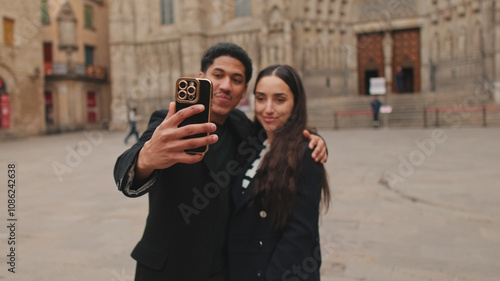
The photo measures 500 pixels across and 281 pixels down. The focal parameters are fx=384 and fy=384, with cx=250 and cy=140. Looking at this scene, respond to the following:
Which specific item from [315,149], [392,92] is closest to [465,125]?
[392,92]

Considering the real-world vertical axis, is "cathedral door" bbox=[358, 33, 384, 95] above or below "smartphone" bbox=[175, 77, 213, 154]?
above

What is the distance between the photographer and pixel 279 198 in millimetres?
1694

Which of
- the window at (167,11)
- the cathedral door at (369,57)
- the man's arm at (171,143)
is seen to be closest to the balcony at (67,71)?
the window at (167,11)

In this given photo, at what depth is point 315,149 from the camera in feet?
5.72

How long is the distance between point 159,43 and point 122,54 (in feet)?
8.77

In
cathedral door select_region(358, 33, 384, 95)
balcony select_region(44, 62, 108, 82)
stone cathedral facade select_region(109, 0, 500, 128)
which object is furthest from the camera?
balcony select_region(44, 62, 108, 82)

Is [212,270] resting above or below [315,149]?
below

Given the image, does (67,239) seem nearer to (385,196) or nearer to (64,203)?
(64,203)

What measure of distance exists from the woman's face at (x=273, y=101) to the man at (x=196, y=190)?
0.11 metres

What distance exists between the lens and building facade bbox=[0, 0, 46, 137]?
21459 mm

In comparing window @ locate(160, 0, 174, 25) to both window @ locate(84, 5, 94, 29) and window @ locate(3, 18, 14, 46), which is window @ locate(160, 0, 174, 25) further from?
window @ locate(3, 18, 14, 46)

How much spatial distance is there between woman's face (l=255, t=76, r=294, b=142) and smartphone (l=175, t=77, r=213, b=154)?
67 centimetres

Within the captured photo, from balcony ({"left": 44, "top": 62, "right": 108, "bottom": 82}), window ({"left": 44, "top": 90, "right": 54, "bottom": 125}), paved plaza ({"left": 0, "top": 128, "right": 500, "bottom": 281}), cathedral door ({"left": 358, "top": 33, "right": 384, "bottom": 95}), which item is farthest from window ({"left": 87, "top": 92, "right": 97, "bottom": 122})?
paved plaza ({"left": 0, "top": 128, "right": 500, "bottom": 281})

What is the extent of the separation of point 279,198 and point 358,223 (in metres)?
3.24
